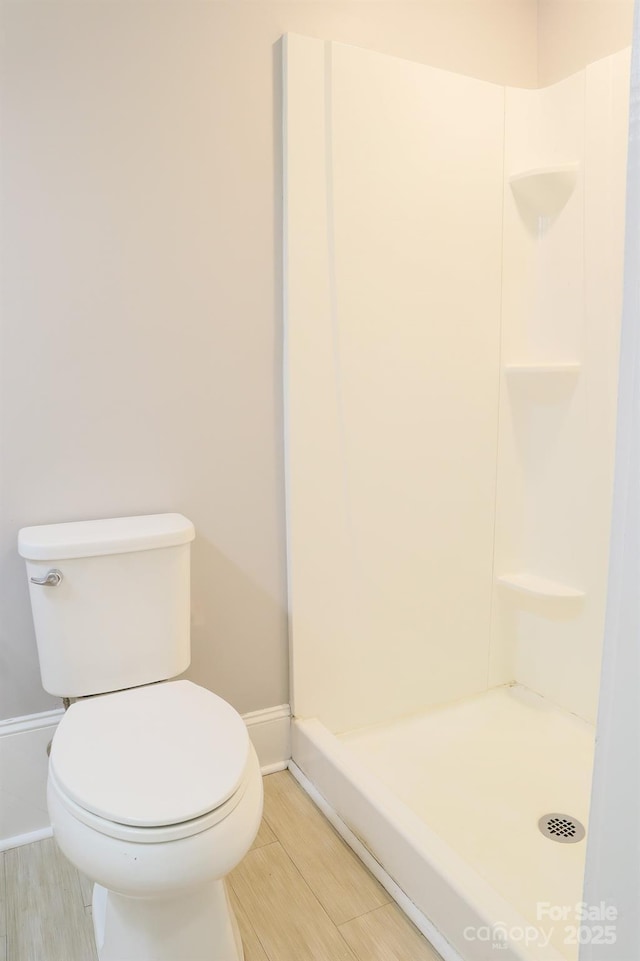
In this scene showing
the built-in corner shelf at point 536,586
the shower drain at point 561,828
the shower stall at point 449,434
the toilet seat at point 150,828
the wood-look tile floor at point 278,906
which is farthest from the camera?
the built-in corner shelf at point 536,586

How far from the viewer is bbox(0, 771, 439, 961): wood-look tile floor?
1.35 meters

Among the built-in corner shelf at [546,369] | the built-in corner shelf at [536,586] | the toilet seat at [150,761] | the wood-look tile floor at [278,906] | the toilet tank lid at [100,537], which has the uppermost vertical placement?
the built-in corner shelf at [546,369]

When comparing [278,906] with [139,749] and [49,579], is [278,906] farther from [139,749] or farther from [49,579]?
[49,579]

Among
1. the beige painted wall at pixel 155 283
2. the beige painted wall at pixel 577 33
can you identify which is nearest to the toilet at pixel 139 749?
the beige painted wall at pixel 155 283

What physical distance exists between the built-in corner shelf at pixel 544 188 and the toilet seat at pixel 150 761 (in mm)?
1636

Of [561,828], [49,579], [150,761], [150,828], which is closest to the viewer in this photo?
[150,828]

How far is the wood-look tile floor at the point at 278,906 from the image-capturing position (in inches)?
53.0

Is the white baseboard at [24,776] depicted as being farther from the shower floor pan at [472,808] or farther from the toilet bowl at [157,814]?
the shower floor pan at [472,808]

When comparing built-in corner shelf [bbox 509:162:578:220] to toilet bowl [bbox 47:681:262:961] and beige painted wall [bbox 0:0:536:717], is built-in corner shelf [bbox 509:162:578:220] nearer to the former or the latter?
beige painted wall [bbox 0:0:536:717]

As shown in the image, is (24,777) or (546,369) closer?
(24,777)

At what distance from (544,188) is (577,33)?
431 millimetres

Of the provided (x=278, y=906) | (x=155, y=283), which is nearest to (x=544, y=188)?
(x=155, y=283)

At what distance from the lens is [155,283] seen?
5.35 ft

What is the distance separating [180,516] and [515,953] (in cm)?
111
